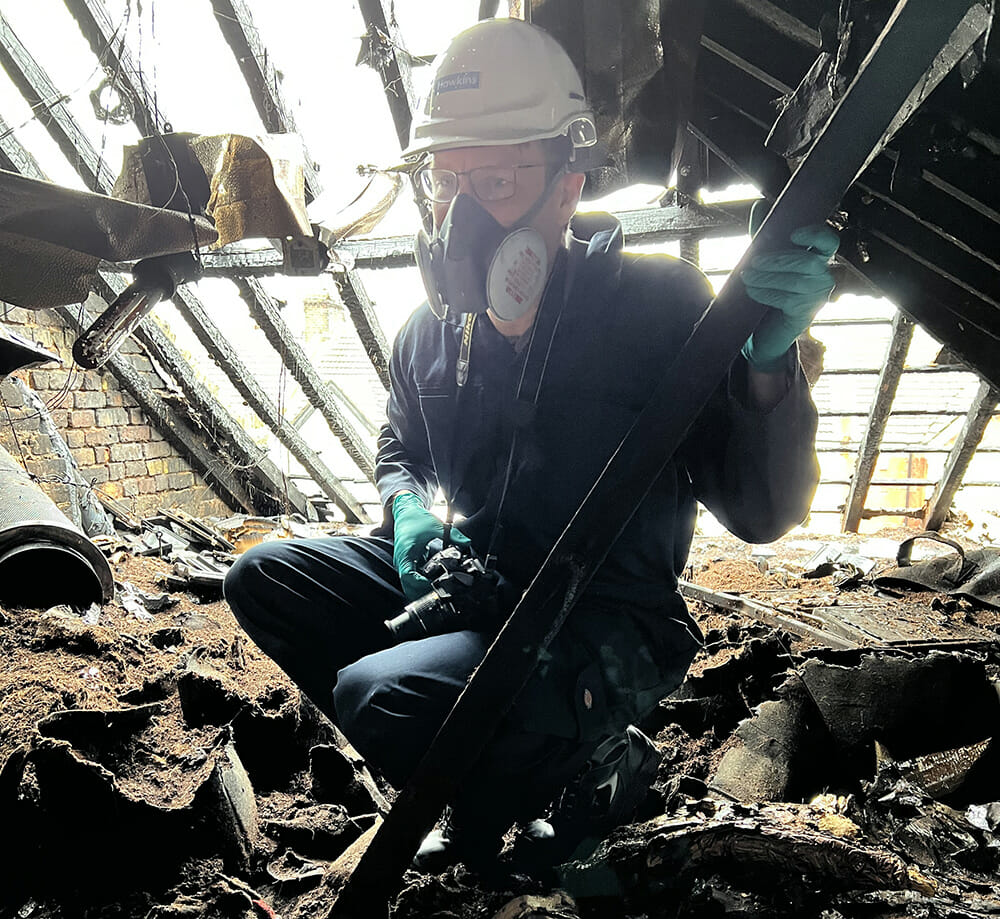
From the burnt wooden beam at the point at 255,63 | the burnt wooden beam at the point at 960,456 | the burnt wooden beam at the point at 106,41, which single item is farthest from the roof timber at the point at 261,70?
the burnt wooden beam at the point at 960,456

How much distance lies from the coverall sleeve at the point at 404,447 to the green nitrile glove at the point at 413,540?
100 millimetres

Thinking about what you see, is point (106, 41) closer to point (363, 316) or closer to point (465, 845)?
point (363, 316)

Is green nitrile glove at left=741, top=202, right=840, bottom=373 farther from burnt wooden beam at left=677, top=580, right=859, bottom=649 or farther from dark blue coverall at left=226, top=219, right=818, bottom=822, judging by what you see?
burnt wooden beam at left=677, top=580, right=859, bottom=649

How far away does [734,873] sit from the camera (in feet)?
3.91

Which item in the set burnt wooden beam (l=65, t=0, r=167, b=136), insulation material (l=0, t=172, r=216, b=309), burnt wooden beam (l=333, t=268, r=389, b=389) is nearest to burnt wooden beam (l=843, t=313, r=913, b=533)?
burnt wooden beam (l=333, t=268, r=389, b=389)

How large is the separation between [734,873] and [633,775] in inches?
10.8

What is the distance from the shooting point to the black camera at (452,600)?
1.26 metres

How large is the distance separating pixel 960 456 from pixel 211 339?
611 cm

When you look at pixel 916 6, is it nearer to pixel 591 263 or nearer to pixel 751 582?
pixel 591 263

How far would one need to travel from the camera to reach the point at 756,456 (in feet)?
3.84

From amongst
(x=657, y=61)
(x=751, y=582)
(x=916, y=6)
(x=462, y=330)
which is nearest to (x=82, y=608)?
(x=462, y=330)

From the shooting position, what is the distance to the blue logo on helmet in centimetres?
150

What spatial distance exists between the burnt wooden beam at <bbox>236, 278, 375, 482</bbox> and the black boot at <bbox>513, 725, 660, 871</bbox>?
312cm

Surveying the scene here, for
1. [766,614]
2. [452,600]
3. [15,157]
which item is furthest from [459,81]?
[15,157]
